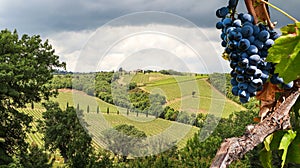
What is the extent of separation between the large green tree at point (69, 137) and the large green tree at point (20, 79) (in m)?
4.57

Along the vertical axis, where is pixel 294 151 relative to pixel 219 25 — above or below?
below

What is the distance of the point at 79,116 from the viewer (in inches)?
893

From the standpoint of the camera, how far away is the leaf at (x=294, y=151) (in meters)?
0.85

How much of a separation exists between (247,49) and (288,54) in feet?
0.23

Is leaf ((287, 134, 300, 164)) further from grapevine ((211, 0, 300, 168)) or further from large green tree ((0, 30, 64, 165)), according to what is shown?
large green tree ((0, 30, 64, 165))

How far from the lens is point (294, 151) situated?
86 centimetres

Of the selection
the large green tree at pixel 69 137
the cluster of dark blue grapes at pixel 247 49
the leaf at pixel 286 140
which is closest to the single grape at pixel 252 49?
the cluster of dark blue grapes at pixel 247 49

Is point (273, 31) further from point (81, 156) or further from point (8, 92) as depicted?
point (81, 156)

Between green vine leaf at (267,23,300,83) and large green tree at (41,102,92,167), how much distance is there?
1952cm

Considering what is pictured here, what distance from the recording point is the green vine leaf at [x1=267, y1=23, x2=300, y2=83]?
0.69 meters

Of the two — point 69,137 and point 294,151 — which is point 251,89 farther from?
point 69,137

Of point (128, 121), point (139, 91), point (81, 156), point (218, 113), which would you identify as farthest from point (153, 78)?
point (218, 113)

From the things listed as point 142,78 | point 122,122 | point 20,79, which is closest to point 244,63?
point 20,79

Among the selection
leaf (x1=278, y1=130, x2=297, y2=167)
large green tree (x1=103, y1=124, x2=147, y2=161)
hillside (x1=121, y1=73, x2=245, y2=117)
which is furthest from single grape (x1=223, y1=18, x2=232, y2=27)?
large green tree (x1=103, y1=124, x2=147, y2=161)
